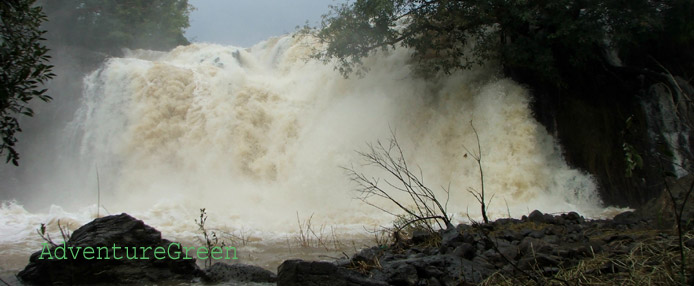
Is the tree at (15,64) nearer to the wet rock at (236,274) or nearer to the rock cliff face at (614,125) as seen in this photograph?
the wet rock at (236,274)

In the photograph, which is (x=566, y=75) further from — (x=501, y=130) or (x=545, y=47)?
(x=501, y=130)

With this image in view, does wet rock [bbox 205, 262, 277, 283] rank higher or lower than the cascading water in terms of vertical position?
lower

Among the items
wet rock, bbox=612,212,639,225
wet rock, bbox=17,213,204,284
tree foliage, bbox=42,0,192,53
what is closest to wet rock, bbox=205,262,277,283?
wet rock, bbox=17,213,204,284

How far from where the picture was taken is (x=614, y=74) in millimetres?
12070

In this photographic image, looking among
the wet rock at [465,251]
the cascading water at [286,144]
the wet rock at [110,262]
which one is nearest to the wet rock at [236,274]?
the wet rock at [110,262]

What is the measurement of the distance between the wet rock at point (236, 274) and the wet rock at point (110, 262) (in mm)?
158

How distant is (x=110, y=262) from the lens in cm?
482

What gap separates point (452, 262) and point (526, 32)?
9851 mm

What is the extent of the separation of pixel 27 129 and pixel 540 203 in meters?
14.8

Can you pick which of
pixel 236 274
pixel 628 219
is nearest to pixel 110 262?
pixel 236 274

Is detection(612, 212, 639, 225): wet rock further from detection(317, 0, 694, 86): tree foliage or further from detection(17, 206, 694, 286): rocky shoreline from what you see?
detection(317, 0, 694, 86): tree foliage

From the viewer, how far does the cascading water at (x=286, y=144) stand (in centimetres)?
1098

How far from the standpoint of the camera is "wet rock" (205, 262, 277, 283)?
4.79 metres

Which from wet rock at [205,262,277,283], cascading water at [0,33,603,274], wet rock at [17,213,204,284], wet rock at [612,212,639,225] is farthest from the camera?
cascading water at [0,33,603,274]
